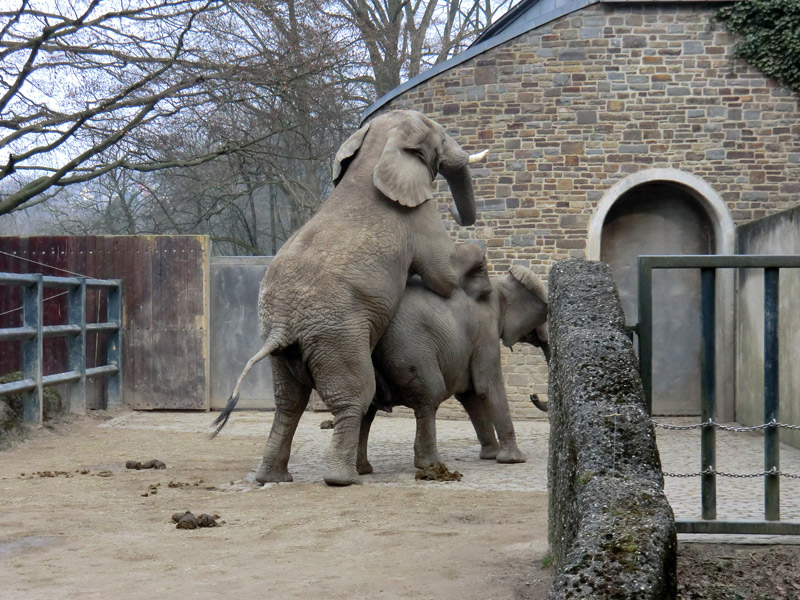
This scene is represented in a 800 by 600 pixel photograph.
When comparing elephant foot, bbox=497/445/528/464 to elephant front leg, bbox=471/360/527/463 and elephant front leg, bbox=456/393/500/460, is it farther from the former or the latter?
elephant front leg, bbox=456/393/500/460

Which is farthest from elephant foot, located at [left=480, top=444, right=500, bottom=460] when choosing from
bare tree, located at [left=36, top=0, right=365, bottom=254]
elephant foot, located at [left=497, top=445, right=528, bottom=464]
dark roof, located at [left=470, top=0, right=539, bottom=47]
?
dark roof, located at [left=470, top=0, right=539, bottom=47]

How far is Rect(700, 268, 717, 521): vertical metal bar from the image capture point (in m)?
4.70

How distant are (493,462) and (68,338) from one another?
5753mm

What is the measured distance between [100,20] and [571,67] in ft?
24.3

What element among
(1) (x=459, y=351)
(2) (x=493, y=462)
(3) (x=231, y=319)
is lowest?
(2) (x=493, y=462)

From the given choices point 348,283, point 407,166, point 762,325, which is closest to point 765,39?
point 762,325

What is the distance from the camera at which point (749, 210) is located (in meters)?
14.4

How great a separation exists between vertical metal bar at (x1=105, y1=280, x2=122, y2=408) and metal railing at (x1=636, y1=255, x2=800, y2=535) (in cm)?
1079

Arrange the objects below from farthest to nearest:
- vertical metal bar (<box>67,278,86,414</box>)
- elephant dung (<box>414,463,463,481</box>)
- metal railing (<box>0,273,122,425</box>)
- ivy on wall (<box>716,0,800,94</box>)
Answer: ivy on wall (<box>716,0,800,94</box>)
vertical metal bar (<box>67,278,86,414</box>)
metal railing (<box>0,273,122,425</box>)
elephant dung (<box>414,463,463,481</box>)

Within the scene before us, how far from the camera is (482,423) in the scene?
9.86 metres

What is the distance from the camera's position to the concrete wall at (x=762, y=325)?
10.9 m

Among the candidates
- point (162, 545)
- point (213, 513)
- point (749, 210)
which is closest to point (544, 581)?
point (162, 545)

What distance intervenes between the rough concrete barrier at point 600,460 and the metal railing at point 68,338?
7.26 meters

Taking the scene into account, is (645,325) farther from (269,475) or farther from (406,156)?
(269,475)
